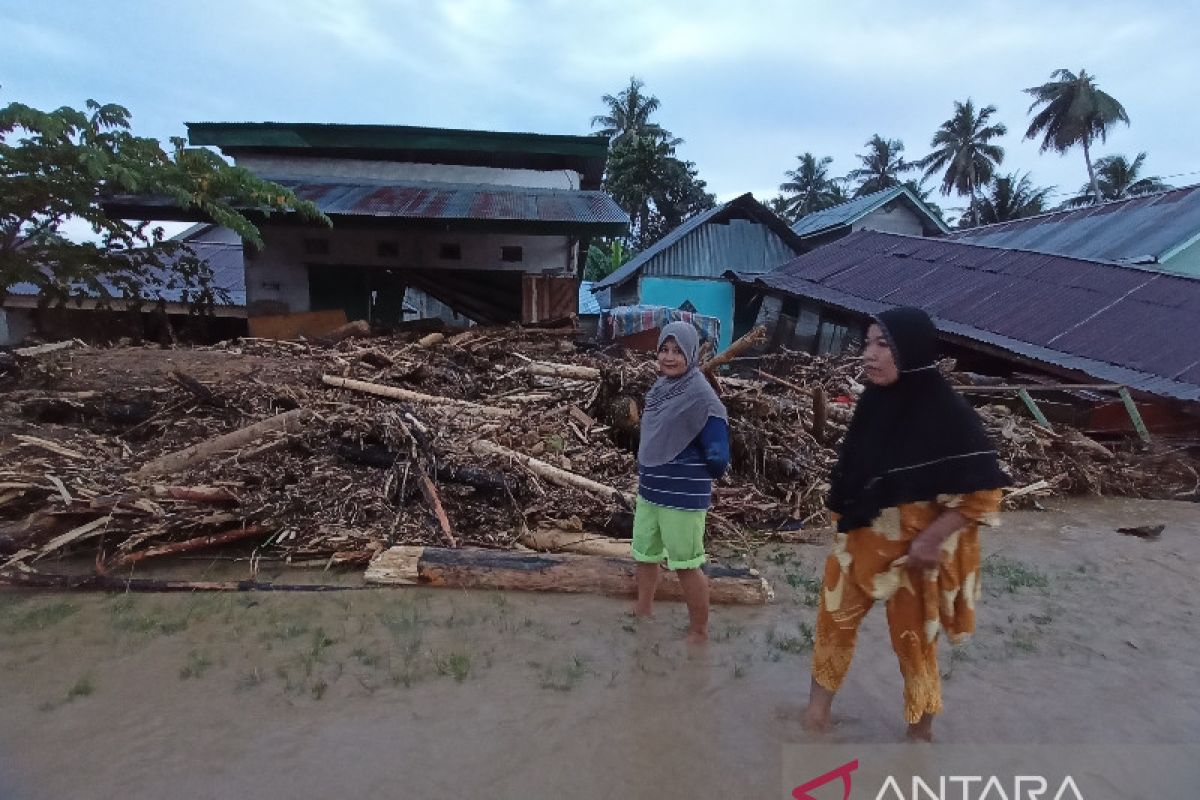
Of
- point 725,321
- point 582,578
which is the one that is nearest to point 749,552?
point 582,578

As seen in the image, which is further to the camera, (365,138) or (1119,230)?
(1119,230)

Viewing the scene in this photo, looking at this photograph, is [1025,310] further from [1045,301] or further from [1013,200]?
[1013,200]

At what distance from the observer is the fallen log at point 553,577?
4.38m

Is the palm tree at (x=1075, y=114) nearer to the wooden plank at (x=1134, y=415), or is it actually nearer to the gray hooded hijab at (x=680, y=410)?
the wooden plank at (x=1134, y=415)

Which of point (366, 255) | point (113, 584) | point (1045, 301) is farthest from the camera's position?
point (1045, 301)

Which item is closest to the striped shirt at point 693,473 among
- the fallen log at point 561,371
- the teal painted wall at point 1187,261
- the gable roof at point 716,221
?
the fallen log at point 561,371

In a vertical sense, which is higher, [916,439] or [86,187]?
[86,187]

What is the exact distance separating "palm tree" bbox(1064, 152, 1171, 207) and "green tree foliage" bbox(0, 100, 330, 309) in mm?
39968

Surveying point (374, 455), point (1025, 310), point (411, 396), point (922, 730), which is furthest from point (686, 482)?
point (1025, 310)

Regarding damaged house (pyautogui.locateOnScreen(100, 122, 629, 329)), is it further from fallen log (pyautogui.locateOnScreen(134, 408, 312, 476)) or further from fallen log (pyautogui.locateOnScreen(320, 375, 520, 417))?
fallen log (pyautogui.locateOnScreen(134, 408, 312, 476))

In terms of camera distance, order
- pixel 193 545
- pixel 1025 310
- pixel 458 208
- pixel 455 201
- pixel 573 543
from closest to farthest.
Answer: pixel 193 545 < pixel 573 543 < pixel 458 208 < pixel 455 201 < pixel 1025 310

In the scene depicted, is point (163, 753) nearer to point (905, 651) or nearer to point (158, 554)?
point (158, 554)

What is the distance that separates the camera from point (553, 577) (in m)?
4.41

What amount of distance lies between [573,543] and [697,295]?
20.6m
